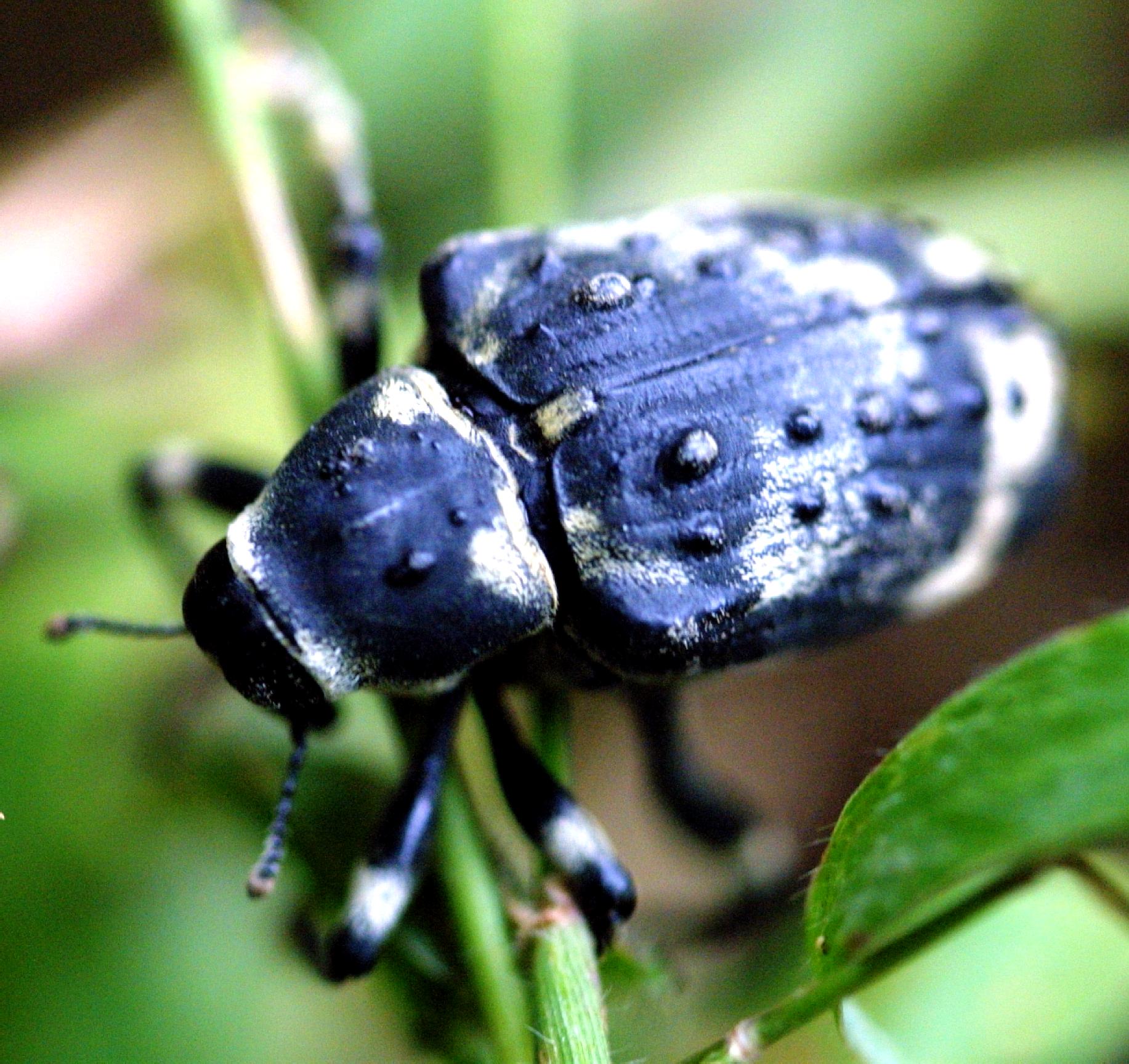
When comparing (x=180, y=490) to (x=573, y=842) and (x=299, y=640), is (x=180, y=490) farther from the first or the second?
(x=573, y=842)

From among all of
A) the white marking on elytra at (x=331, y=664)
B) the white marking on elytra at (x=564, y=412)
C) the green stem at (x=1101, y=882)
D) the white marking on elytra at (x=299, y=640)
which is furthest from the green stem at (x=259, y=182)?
the green stem at (x=1101, y=882)

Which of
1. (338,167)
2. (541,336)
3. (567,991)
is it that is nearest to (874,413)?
(541,336)

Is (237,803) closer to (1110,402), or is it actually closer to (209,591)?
(209,591)

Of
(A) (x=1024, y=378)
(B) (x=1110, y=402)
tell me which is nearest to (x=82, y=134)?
(A) (x=1024, y=378)

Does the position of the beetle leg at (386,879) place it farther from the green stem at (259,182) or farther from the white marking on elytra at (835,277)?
the white marking on elytra at (835,277)

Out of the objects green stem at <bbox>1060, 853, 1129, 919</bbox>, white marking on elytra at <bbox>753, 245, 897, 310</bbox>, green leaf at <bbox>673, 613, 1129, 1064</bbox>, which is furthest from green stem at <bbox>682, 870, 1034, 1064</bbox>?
white marking on elytra at <bbox>753, 245, 897, 310</bbox>

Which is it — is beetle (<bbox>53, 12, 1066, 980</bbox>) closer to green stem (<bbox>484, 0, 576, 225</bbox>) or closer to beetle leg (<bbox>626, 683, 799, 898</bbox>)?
beetle leg (<bbox>626, 683, 799, 898</bbox>)
